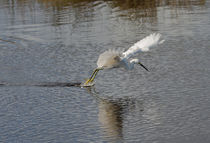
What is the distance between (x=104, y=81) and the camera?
12.8 metres

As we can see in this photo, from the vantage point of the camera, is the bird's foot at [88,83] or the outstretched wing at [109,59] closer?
the outstretched wing at [109,59]

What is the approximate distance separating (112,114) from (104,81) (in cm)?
261

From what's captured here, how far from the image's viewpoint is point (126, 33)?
19062 millimetres

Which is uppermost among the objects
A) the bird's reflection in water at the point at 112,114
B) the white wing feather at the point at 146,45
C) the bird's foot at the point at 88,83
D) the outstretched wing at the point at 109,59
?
the white wing feather at the point at 146,45

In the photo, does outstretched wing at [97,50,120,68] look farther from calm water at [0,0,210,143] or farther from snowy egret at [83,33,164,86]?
calm water at [0,0,210,143]

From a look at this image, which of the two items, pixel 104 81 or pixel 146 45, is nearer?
pixel 146 45

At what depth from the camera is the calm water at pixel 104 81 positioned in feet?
30.4

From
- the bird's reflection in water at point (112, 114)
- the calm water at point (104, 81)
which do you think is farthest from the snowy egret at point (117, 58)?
the bird's reflection in water at point (112, 114)

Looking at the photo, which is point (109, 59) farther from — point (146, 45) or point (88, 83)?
point (146, 45)

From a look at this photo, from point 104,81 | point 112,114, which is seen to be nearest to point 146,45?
point 104,81

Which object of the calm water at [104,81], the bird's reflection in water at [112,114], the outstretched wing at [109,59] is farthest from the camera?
the outstretched wing at [109,59]

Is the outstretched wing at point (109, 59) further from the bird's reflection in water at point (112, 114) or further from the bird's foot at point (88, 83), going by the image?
the bird's reflection in water at point (112, 114)

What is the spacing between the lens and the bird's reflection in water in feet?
29.5

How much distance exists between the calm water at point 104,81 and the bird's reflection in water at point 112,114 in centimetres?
2
